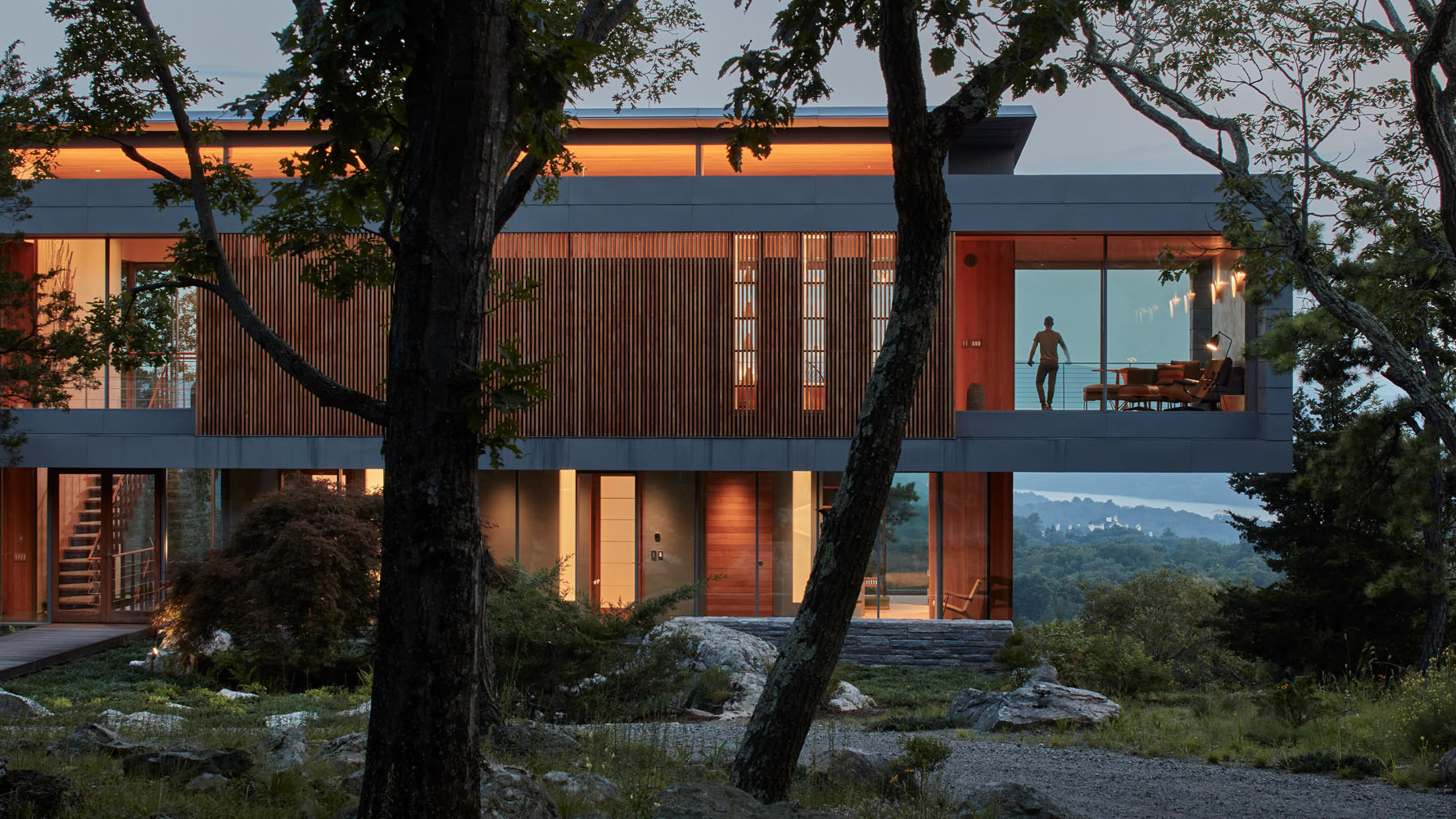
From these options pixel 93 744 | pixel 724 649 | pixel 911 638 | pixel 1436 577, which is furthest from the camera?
pixel 911 638

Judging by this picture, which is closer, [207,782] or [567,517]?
[207,782]

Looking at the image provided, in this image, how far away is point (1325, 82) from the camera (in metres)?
11.6

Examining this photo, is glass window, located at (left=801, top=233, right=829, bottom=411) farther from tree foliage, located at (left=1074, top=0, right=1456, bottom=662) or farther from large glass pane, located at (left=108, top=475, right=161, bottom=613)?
large glass pane, located at (left=108, top=475, right=161, bottom=613)

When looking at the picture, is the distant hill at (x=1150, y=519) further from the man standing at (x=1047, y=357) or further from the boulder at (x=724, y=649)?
the boulder at (x=724, y=649)

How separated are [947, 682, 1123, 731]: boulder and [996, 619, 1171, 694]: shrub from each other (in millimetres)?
2276

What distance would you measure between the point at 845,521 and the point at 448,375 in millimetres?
2720

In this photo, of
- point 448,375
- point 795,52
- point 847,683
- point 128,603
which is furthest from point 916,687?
point 128,603

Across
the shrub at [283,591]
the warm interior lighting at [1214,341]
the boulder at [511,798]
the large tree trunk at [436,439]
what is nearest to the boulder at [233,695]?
the shrub at [283,591]

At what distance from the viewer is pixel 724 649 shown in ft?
43.5

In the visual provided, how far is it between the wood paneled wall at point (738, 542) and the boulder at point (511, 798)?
11.0 m

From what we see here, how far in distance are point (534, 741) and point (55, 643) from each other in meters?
11.9

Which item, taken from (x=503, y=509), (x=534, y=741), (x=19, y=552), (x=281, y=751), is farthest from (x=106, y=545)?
(x=281, y=751)

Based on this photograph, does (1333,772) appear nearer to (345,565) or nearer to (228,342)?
(345,565)

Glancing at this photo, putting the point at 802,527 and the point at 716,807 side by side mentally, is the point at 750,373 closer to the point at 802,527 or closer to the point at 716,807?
the point at 802,527
